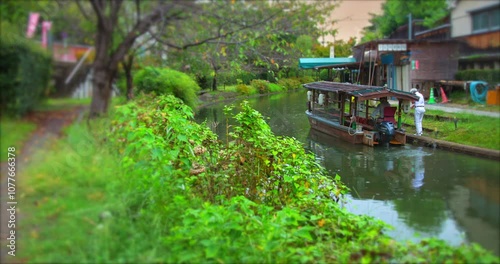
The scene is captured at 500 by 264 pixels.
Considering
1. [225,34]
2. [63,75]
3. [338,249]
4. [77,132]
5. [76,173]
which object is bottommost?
[338,249]

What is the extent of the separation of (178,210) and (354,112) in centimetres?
414

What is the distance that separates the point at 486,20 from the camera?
2.88m

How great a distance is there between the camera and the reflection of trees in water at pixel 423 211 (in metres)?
3.16

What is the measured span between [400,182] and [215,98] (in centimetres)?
237

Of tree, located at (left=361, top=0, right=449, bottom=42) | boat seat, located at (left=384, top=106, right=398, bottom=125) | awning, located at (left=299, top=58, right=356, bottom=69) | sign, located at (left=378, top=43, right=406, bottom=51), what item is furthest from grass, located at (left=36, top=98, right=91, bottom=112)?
boat seat, located at (left=384, top=106, right=398, bottom=125)

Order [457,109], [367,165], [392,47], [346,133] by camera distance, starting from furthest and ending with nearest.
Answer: [346,133] < [367,165] < [392,47] < [457,109]

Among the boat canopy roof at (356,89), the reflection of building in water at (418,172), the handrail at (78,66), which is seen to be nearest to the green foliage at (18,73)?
the handrail at (78,66)

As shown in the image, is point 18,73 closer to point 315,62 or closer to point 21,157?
point 21,157

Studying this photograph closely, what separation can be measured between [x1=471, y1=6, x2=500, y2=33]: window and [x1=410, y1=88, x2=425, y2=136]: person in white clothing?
1110 mm

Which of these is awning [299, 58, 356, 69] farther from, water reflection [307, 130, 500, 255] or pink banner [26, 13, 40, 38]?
pink banner [26, 13, 40, 38]

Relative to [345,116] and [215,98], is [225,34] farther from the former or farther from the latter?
[345,116]

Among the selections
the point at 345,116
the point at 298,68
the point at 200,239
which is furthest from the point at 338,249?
the point at 345,116

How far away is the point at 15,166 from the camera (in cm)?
313

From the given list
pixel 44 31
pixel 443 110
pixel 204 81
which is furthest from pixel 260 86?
pixel 44 31
